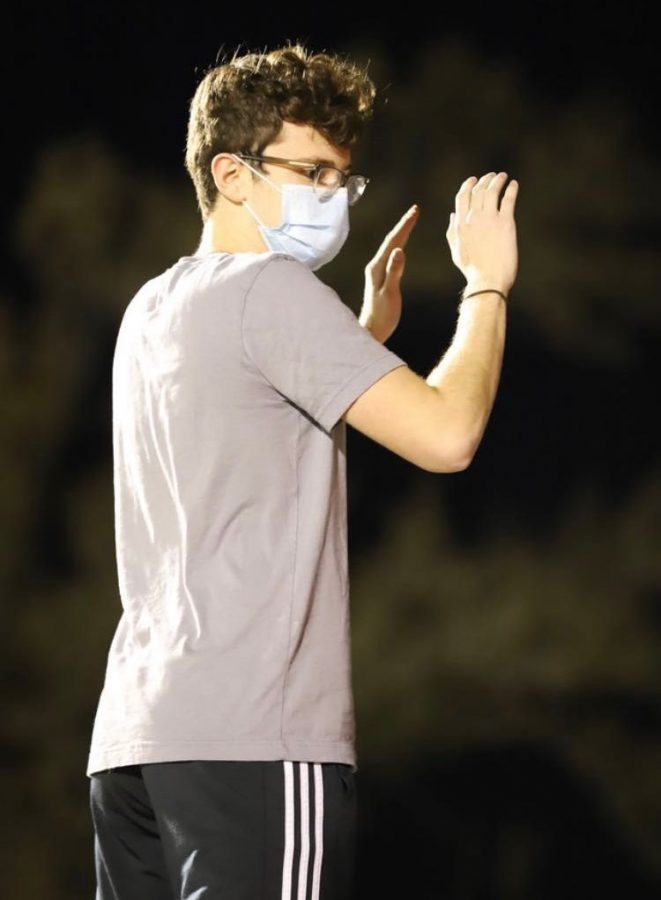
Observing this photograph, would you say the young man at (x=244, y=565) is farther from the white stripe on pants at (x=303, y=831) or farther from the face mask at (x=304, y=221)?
the face mask at (x=304, y=221)

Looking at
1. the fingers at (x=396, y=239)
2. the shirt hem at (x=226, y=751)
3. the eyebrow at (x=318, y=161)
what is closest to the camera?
the shirt hem at (x=226, y=751)

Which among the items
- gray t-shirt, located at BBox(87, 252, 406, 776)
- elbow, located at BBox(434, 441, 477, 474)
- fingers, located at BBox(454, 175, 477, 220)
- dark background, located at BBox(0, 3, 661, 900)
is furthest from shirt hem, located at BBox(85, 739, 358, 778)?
dark background, located at BBox(0, 3, 661, 900)

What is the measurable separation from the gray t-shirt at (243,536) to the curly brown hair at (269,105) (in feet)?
0.74

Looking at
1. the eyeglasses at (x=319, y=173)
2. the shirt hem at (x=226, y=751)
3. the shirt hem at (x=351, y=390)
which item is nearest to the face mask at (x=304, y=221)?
the eyeglasses at (x=319, y=173)

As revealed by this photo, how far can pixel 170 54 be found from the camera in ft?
8.75

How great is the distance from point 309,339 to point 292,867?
444mm

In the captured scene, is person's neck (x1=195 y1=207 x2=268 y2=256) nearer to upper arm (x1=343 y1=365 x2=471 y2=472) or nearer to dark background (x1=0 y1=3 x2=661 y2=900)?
upper arm (x1=343 y1=365 x2=471 y2=472)

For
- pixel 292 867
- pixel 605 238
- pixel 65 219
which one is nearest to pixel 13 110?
pixel 65 219

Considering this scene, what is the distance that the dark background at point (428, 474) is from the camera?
8.42 ft

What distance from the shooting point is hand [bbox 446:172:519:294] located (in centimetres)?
134

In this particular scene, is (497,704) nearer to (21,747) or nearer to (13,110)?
(21,747)

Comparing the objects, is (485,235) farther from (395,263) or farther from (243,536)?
(243,536)

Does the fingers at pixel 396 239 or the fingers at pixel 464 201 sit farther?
the fingers at pixel 396 239

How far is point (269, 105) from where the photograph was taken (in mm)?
1433
